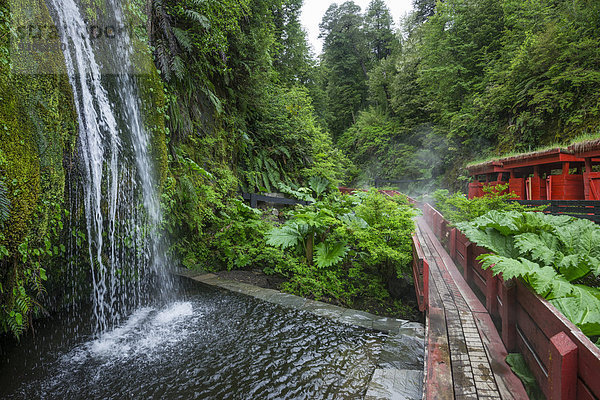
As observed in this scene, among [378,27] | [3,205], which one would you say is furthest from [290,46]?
[378,27]

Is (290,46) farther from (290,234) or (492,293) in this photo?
(492,293)

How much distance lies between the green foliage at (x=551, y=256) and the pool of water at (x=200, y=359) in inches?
73.0

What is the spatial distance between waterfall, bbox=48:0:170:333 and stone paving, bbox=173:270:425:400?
1423mm

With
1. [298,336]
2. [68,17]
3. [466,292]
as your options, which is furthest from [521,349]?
[68,17]

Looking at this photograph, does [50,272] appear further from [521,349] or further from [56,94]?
[521,349]

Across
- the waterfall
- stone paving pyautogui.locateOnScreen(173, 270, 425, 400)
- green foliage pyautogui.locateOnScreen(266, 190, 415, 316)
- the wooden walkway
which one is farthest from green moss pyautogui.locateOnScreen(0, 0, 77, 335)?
the wooden walkway

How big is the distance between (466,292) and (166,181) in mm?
5886

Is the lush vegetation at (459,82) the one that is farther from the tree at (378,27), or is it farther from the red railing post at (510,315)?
the red railing post at (510,315)

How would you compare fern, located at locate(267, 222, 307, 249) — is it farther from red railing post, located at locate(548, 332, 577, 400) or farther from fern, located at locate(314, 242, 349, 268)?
red railing post, located at locate(548, 332, 577, 400)

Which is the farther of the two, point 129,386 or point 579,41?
point 579,41

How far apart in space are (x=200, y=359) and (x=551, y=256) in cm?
395

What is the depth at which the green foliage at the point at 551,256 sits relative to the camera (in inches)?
85.7

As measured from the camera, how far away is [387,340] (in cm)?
365

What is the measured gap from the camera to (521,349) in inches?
101
